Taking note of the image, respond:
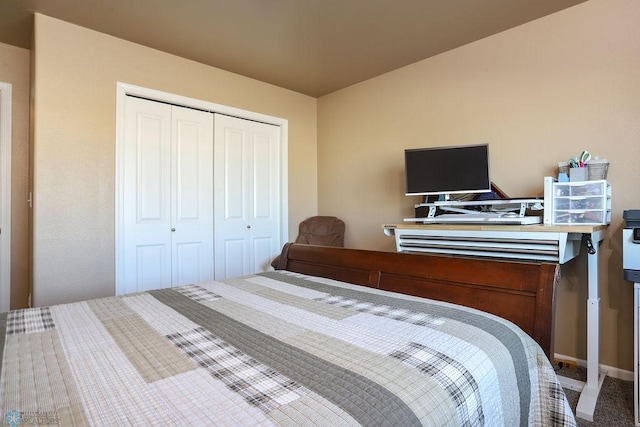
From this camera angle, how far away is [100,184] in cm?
268

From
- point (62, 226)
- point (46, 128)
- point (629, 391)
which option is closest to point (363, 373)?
point (629, 391)

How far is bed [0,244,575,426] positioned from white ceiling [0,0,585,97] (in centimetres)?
183

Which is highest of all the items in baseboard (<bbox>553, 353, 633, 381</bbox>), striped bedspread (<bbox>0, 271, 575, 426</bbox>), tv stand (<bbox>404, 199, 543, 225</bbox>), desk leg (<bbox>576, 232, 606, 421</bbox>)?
tv stand (<bbox>404, 199, 543, 225</bbox>)

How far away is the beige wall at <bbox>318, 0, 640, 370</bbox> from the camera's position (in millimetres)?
2146

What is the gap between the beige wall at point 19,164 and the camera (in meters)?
2.80

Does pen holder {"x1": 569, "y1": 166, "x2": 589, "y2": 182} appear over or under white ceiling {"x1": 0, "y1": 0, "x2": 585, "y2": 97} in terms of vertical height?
under

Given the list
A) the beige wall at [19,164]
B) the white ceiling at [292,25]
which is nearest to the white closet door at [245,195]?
the white ceiling at [292,25]

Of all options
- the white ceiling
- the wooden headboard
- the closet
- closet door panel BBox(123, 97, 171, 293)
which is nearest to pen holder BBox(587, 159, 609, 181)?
the white ceiling

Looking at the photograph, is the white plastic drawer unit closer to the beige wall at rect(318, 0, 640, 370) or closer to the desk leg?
the desk leg

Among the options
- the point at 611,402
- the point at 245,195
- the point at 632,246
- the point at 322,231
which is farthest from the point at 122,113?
the point at 611,402

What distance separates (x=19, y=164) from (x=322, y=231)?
2.74 meters

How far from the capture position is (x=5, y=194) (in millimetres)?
2783

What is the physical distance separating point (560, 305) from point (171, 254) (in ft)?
10.1

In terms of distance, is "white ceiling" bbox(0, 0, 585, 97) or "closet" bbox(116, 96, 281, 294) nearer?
"white ceiling" bbox(0, 0, 585, 97)
